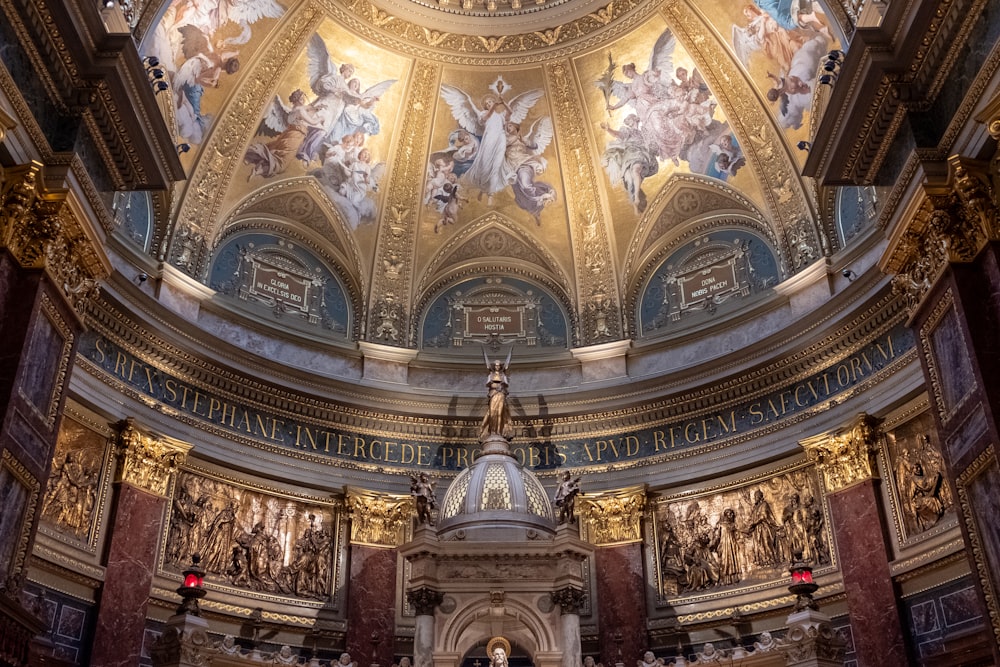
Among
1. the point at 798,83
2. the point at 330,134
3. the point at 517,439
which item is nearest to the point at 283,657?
the point at 517,439

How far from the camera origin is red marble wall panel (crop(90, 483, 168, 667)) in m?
16.8

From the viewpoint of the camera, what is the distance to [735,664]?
53.0 feet

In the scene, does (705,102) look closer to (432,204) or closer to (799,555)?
(432,204)

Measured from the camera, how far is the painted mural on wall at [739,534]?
19.4 meters

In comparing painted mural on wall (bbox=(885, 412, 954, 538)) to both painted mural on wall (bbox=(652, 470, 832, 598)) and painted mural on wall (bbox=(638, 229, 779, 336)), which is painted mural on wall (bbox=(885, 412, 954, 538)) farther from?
painted mural on wall (bbox=(638, 229, 779, 336))

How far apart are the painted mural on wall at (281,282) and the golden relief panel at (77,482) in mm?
5406

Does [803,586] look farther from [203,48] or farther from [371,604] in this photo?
[203,48]

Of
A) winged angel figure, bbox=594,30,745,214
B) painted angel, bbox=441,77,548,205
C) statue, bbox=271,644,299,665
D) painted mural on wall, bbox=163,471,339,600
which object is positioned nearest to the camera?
statue, bbox=271,644,299,665

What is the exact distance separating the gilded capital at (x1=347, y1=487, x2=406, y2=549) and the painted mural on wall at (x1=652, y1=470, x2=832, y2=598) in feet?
18.3

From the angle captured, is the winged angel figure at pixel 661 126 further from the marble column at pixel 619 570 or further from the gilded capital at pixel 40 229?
the gilded capital at pixel 40 229

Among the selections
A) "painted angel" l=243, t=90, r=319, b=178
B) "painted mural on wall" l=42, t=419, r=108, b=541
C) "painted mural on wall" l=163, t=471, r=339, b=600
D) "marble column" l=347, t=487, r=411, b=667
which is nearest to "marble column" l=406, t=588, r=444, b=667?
"marble column" l=347, t=487, r=411, b=667

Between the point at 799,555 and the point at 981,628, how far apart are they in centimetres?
426

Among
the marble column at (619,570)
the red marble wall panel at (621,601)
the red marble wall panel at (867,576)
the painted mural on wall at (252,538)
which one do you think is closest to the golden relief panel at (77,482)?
the painted mural on wall at (252,538)

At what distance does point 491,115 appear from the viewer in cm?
2538
